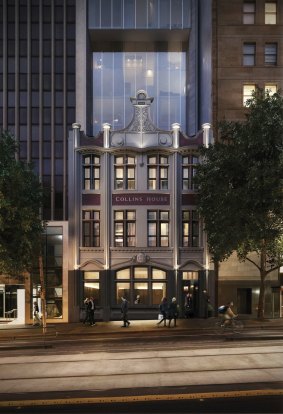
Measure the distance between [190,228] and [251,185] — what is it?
7.98 m

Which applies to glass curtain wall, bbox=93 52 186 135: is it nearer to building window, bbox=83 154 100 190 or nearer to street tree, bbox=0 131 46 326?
building window, bbox=83 154 100 190

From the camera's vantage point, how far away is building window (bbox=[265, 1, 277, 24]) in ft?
135

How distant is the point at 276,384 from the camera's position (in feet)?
51.2

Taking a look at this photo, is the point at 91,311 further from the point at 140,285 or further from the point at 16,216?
the point at 16,216

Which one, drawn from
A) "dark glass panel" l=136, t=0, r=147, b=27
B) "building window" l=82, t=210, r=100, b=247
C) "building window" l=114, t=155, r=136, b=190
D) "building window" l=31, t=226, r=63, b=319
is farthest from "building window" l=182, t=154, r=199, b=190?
"dark glass panel" l=136, t=0, r=147, b=27

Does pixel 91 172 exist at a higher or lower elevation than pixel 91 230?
higher

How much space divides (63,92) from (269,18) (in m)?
22.4

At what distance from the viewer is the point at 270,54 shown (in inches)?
1607

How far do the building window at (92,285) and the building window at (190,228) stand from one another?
6.89 metres

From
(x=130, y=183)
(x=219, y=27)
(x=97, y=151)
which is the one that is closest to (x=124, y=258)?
(x=130, y=183)

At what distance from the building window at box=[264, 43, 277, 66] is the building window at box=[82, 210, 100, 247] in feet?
60.6

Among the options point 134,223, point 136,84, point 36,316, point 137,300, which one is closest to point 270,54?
point 134,223

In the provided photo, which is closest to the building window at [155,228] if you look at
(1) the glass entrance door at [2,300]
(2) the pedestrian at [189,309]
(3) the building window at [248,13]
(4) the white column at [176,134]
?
(2) the pedestrian at [189,309]

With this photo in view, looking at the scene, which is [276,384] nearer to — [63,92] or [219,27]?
[219,27]
